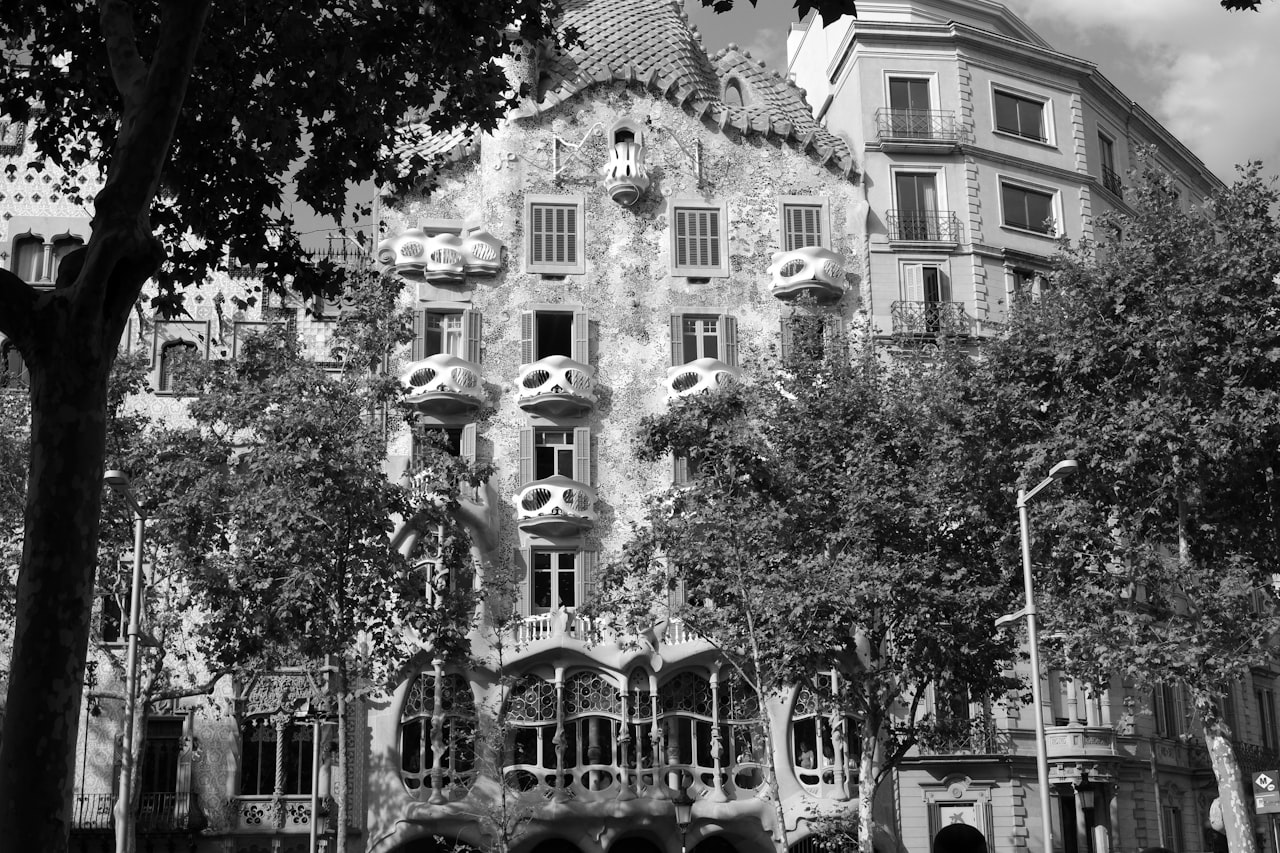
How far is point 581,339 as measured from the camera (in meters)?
39.7

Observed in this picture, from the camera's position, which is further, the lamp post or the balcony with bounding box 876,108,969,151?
the balcony with bounding box 876,108,969,151

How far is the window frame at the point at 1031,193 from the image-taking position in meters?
43.6

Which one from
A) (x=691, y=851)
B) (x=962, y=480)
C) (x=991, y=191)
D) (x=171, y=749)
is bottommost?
(x=691, y=851)

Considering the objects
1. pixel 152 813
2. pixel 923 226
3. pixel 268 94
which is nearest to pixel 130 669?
pixel 152 813

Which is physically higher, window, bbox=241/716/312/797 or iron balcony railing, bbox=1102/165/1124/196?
iron balcony railing, bbox=1102/165/1124/196

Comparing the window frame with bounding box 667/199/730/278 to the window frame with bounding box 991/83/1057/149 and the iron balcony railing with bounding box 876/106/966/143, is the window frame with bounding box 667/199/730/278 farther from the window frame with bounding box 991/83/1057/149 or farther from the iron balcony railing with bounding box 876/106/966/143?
the window frame with bounding box 991/83/1057/149

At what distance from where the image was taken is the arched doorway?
1511 inches

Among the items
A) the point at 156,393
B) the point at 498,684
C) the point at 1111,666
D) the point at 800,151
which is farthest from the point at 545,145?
the point at 1111,666

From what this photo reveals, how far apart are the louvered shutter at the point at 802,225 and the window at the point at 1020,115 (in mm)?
6604

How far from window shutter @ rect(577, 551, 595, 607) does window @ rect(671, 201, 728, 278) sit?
310 inches

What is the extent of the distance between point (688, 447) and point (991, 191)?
16.2 metres

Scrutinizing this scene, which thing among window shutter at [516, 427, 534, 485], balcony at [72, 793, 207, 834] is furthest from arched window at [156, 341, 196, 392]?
balcony at [72, 793, 207, 834]

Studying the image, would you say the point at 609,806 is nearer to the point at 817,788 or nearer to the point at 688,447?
the point at 817,788

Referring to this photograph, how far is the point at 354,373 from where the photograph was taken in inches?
1227
